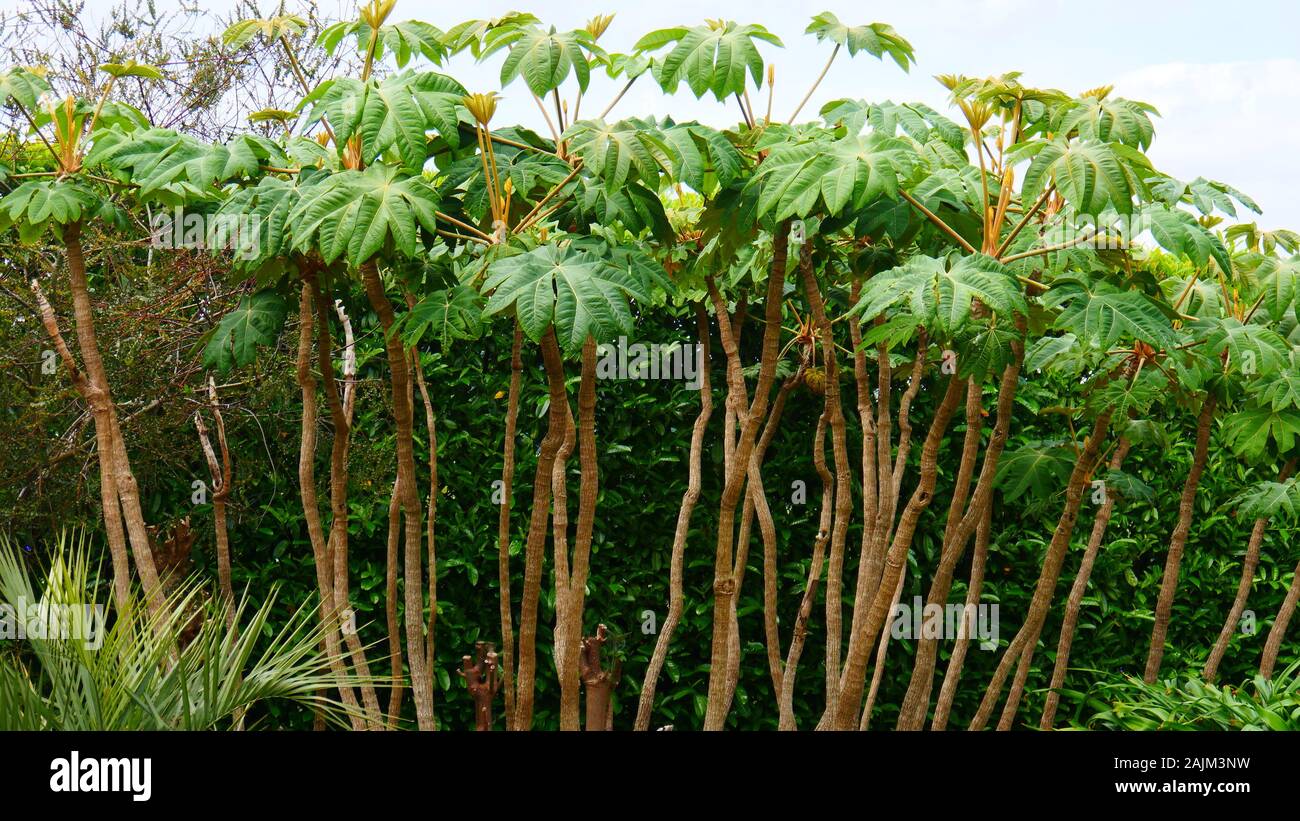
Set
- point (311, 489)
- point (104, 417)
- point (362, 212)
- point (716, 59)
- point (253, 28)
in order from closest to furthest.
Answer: point (362, 212) → point (716, 59) → point (253, 28) → point (104, 417) → point (311, 489)

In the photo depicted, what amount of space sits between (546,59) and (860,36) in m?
1.05

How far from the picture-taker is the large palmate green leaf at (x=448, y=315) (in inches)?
136

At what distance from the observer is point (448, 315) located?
347 centimetres

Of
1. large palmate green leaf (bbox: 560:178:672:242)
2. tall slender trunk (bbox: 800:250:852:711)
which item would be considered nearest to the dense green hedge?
tall slender trunk (bbox: 800:250:852:711)

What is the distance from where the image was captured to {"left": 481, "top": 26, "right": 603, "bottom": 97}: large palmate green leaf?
10.8 feet

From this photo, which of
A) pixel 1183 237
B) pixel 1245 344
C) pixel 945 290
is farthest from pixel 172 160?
pixel 1245 344

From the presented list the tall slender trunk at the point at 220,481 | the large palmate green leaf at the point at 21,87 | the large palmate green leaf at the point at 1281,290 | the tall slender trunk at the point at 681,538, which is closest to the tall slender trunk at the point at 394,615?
the tall slender trunk at the point at 220,481

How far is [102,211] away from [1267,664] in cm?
494

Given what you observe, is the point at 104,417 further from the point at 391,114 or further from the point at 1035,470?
the point at 1035,470

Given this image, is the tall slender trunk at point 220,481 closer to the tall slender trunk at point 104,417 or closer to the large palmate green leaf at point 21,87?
the tall slender trunk at point 104,417

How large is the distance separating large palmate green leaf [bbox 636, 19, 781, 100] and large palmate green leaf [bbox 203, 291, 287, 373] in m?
1.58

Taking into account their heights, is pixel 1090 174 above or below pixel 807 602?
above
